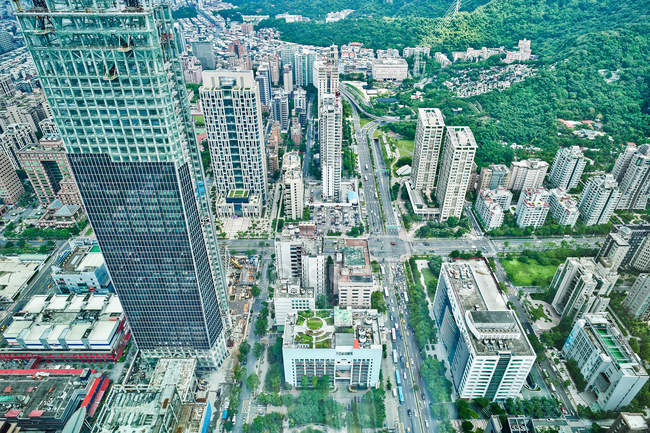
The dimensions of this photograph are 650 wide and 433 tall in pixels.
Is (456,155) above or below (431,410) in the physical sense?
above

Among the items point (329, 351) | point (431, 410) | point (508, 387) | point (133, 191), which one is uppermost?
point (133, 191)

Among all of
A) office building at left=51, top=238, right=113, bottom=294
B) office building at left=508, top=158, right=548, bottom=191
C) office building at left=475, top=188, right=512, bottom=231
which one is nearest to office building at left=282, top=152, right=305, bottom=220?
office building at left=51, top=238, right=113, bottom=294

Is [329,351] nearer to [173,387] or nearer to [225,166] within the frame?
[173,387]

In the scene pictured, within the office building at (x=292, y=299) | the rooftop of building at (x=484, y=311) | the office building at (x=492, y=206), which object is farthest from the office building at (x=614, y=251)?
the office building at (x=292, y=299)

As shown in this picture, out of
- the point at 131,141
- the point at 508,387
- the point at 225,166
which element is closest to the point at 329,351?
the point at 508,387

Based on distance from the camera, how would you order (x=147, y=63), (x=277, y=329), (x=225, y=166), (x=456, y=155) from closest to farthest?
(x=147, y=63)
(x=277, y=329)
(x=456, y=155)
(x=225, y=166)

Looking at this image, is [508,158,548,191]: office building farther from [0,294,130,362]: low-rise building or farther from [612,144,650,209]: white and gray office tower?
[0,294,130,362]: low-rise building
